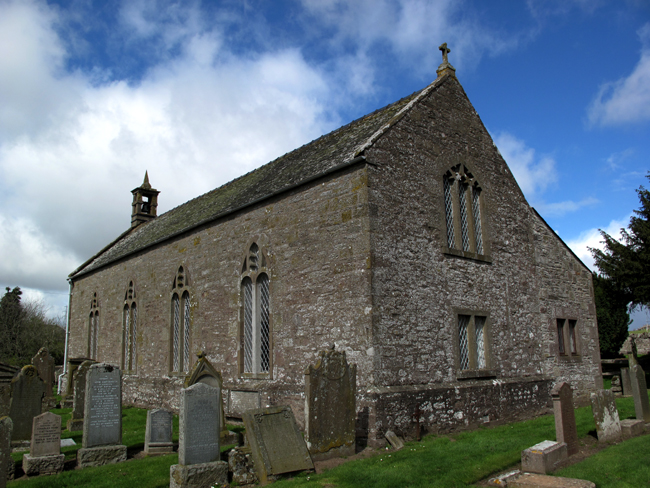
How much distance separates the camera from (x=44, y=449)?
9266mm

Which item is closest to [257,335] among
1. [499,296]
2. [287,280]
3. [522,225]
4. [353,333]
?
[287,280]

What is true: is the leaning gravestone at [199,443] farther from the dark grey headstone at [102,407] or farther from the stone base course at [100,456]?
the dark grey headstone at [102,407]

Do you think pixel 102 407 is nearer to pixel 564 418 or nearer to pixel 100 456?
pixel 100 456

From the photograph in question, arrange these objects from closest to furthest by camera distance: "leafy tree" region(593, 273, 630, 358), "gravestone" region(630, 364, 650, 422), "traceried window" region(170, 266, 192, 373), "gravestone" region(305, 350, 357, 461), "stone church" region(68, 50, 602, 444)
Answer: "gravestone" region(305, 350, 357, 461)
"stone church" region(68, 50, 602, 444)
"gravestone" region(630, 364, 650, 422)
"traceried window" region(170, 266, 192, 373)
"leafy tree" region(593, 273, 630, 358)

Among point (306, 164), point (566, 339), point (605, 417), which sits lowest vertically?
point (605, 417)

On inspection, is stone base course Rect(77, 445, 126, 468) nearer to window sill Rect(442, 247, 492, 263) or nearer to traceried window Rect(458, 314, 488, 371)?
traceried window Rect(458, 314, 488, 371)

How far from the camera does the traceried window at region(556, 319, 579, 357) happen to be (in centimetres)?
1634

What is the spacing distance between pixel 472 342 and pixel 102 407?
8.83 metres

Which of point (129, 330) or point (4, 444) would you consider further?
point (129, 330)

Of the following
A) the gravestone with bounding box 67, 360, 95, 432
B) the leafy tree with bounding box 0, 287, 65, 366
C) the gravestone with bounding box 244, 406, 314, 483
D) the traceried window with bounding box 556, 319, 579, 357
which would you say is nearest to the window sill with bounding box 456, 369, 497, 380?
the traceried window with bounding box 556, 319, 579, 357

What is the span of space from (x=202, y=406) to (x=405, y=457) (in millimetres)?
3844

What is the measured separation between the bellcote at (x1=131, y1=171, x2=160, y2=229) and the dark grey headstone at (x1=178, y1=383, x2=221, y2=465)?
24.6 metres

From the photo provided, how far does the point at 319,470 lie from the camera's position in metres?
8.59

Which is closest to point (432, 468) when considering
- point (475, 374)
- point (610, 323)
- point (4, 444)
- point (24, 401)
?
point (475, 374)
